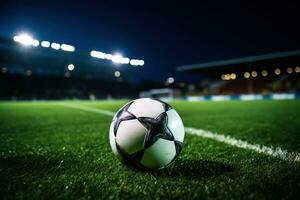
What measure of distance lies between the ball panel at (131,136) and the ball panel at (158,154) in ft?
0.27

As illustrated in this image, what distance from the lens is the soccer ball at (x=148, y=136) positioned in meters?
1.98

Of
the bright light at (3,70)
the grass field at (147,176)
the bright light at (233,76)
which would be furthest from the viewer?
the bright light at (233,76)

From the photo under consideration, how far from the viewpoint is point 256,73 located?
1783 inches

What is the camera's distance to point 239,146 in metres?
2.99

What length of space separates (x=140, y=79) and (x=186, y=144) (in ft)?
237

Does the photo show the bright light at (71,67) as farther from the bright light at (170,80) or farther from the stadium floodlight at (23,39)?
the bright light at (170,80)

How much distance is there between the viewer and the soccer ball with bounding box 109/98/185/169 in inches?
77.9

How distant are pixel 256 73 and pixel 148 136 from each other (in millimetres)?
47587

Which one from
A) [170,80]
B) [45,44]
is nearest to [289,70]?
[45,44]

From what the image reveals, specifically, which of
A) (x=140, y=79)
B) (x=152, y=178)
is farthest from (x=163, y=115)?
(x=140, y=79)

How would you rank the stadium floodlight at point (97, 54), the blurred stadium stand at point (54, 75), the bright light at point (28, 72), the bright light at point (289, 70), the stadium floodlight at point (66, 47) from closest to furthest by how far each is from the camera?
the stadium floodlight at point (66, 47) < the blurred stadium stand at point (54, 75) < the bright light at point (289, 70) < the stadium floodlight at point (97, 54) < the bright light at point (28, 72)

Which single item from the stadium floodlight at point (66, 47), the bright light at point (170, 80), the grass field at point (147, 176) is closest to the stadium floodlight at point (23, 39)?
the stadium floodlight at point (66, 47)

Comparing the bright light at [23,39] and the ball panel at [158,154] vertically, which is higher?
the bright light at [23,39]

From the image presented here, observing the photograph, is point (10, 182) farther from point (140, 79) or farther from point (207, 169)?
point (140, 79)
